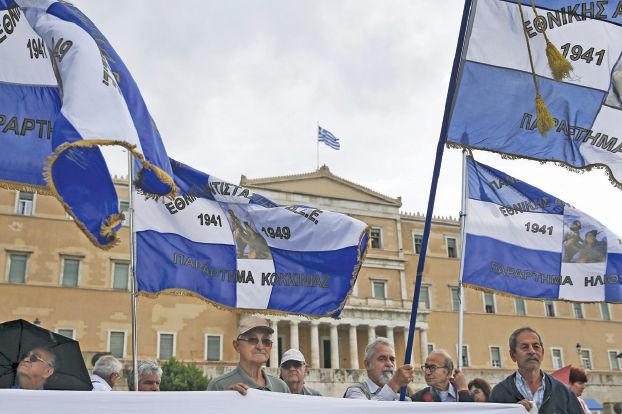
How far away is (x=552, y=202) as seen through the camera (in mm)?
8094

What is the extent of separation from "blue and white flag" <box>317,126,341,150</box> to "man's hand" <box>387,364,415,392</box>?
33383mm

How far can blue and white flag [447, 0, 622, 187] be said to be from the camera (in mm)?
5617

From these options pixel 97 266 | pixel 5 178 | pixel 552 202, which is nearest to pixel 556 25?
pixel 552 202

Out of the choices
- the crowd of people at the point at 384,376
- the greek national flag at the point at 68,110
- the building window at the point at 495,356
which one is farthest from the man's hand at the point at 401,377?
the building window at the point at 495,356

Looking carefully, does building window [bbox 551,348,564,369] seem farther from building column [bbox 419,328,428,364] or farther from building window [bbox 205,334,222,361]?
building window [bbox 205,334,222,361]

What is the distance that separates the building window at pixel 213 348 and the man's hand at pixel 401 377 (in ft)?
94.4

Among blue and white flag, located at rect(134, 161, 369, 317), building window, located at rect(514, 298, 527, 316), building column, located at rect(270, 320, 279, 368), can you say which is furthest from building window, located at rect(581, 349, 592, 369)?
blue and white flag, located at rect(134, 161, 369, 317)

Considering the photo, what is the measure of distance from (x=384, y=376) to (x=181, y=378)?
21459 millimetres

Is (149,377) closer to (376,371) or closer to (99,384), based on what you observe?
(99,384)

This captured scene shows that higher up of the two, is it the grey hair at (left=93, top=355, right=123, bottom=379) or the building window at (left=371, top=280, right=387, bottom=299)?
the building window at (left=371, top=280, right=387, bottom=299)

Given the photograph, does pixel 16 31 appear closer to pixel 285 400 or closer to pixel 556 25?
pixel 285 400

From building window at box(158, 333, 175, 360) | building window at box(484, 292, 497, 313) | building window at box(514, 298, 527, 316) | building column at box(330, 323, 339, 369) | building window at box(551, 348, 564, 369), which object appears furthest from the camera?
building window at box(514, 298, 527, 316)

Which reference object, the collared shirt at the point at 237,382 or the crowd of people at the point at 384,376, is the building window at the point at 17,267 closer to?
the crowd of people at the point at 384,376

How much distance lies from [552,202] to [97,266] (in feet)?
89.0
